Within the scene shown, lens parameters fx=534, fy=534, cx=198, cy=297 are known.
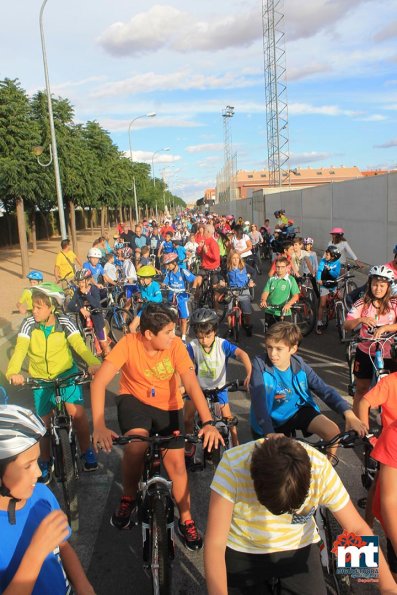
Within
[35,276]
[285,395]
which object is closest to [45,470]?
[285,395]

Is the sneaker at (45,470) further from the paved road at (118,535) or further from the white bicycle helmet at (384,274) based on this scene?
the white bicycle helmet at (384,274)

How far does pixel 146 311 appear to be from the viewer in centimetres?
359

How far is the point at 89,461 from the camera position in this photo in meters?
5.14

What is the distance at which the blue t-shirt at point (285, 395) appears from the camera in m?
3.74

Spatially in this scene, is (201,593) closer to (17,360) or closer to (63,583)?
(63,583)

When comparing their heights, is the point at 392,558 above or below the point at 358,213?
below

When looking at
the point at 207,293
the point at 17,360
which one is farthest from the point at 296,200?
the point at 17,360

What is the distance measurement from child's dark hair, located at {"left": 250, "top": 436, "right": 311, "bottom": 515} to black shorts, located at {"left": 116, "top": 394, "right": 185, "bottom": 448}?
5.65 feet

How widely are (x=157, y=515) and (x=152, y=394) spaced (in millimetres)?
812

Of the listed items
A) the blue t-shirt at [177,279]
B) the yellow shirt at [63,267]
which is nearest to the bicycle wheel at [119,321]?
the blue t-shirt at [177,279]

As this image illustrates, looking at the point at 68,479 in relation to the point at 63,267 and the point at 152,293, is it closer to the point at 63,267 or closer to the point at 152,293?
the point at 152,293

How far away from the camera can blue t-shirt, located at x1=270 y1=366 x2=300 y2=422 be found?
3.74 m

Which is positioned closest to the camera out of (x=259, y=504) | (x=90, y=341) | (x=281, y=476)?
(x=281, y=476)

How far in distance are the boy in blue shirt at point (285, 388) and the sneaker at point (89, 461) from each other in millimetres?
2026
